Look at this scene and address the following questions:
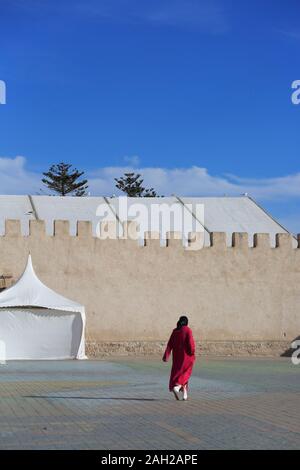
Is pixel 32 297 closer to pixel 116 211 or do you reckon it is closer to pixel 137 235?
pixel 137 235

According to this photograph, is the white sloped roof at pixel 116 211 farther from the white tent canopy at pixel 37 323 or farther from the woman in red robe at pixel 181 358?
the woman in red robe at pixel 181 358

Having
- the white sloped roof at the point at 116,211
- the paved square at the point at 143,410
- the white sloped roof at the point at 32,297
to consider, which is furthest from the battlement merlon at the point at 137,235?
the paved square at the point at 143,410

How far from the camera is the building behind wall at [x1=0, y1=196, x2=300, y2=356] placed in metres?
27.7

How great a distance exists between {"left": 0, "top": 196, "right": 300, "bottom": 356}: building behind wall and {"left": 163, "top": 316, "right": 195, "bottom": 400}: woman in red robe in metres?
14.3

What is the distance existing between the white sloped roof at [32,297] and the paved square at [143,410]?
13.7 feet

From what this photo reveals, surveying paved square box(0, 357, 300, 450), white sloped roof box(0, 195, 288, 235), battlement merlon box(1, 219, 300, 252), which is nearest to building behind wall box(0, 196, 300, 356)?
battlement merlon box(1, 219, 300, 252)

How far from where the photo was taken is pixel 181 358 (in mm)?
13234

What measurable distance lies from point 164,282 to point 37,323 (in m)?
5.80

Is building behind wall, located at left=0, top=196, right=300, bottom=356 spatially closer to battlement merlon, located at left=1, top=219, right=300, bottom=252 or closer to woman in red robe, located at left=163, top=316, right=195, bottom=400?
battlement merlon, located at left=1, top=219, right=300, bottom=252

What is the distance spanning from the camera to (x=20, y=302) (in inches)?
945

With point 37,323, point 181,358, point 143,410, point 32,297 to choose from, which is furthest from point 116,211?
point 143,410

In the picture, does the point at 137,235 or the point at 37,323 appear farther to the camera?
the point at 137,235

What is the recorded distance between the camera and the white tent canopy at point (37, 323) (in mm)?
24188
